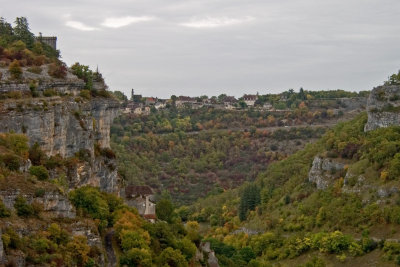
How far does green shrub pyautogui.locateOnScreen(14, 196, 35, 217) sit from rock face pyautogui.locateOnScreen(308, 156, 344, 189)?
5028 cm

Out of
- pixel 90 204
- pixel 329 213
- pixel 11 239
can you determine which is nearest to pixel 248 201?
pixel 329 213

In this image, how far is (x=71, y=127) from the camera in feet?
138

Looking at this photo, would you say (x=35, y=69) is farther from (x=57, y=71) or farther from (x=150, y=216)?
(x=150, y=216)

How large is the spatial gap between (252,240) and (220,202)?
74.5 ft

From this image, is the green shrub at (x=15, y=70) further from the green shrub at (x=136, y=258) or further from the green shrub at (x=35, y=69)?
the green shrub at (x=136, y=258)

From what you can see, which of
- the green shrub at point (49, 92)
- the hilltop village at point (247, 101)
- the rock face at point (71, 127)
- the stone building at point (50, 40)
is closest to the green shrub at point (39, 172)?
the rock face at point (71, 127)

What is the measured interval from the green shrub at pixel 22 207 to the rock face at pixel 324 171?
50283 millimetres

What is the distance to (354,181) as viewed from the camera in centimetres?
7031

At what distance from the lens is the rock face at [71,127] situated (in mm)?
37750

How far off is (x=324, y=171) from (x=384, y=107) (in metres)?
9.12

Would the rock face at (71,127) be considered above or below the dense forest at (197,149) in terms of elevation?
above

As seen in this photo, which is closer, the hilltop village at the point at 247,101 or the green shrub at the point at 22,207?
the green shrub at the point at 22,207

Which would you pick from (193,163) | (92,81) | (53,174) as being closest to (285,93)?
(193,163)

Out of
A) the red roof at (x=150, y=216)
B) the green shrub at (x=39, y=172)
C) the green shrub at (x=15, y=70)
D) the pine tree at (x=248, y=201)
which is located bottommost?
the pine tree at (x=248, y=201)
